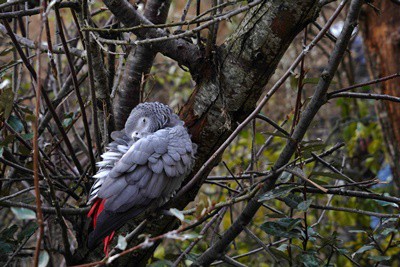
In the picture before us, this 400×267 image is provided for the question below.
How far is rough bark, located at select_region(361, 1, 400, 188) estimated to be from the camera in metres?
2.15

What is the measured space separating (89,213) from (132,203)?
110 millimetres

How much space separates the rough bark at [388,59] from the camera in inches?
84.8

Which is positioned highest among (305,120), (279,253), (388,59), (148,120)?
(388,59)

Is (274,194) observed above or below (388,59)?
below

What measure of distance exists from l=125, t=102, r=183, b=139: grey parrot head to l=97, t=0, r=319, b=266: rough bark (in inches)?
1.5

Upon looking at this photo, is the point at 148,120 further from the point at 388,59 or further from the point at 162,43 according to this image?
the point at 388,59

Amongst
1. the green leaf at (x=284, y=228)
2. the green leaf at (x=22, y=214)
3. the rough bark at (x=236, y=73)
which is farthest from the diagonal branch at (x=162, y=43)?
the green leaf at (x=22, y=214)

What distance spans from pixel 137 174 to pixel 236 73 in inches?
12.6

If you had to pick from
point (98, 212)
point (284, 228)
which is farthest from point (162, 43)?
point (284, 228)

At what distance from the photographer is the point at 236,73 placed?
1.16 metres

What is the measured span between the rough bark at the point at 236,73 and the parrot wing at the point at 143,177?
0.19 feet

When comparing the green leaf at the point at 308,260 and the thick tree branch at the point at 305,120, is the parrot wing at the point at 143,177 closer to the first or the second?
the thick tree branch at the point at 305,120

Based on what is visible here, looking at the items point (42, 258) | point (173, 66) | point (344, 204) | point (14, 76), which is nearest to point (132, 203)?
point (42, 258)

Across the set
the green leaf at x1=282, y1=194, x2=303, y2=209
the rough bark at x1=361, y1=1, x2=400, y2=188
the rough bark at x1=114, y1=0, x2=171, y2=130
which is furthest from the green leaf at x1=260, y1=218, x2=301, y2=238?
the rough bark at x1=361, y1=1, x2=400, y2=188
